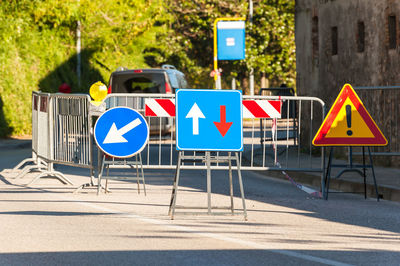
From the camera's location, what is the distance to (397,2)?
15.8 meters

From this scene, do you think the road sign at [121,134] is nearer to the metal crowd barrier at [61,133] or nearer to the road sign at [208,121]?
the metal crowd barrier at [61,133]

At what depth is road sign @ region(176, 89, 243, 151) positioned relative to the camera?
9977mm

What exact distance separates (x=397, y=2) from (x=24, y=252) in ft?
33.4

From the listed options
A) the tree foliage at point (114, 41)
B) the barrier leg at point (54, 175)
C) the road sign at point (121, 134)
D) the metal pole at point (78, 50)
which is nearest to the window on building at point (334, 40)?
the barrier leg at point (54, 175)

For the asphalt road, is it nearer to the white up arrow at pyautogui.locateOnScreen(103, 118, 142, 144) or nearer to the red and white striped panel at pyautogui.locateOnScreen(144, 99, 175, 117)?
the white up arrow at pyautogui.locateOnScreen(103, 118, 142, 144)

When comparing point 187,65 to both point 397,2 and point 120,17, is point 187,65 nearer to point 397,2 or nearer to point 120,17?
point 120,17

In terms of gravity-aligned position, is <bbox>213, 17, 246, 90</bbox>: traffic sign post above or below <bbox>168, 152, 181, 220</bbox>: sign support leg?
above

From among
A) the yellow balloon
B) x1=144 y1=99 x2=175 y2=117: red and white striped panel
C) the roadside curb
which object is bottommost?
the roadside curb

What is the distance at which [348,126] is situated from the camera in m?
12.0

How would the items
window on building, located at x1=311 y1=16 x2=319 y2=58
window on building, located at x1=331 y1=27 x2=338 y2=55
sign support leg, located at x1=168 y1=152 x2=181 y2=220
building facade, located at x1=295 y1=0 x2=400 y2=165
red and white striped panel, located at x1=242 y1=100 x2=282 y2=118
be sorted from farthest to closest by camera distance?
1. window on building, located at x1=311 y1=16 x2=319 y2=58
2. window on building, located at x1=331 y1=27 x2=338 y2=55
3. building facade, located at x1=295 y1=0 x2=400 y2=165
4. red and white striped panel, located at x1=242 y1=100 x2=282 y2=118
5. sign support leg, located at x1=168 y1=152 x2=181 y2=220

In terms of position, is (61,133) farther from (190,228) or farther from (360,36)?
(360,36)

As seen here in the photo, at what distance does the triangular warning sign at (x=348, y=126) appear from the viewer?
12.0 metres

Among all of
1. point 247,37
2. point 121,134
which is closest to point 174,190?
point 121,134

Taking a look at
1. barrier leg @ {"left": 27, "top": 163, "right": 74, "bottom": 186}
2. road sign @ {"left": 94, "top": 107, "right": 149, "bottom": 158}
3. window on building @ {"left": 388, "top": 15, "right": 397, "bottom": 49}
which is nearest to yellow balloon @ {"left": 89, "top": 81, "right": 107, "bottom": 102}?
barrier leg @ {"left": 27, "top": 163, "right": 74, "bottom": 186}
